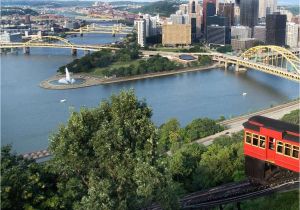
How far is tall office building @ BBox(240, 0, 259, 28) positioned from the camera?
3083 cm

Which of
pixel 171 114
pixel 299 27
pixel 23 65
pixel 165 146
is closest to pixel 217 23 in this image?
pixel 299 27

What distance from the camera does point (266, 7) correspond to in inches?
1454

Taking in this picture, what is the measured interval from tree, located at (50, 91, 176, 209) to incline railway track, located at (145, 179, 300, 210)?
1091 millimetres

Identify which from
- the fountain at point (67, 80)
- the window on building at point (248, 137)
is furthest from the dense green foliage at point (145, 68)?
the window on building at point (248, 137)

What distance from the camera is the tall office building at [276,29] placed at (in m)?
25.4

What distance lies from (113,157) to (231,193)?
176 centimetres

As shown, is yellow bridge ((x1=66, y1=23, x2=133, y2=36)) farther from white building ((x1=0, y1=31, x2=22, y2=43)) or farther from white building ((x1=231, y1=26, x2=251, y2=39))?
white building ((x1=231, y1=26, x2=251, y2=39))

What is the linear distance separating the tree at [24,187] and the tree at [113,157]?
0.10 metres

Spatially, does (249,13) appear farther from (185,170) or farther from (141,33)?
(185,170)

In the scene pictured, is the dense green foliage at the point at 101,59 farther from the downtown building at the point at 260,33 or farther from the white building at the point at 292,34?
the white building at the point at 292,34

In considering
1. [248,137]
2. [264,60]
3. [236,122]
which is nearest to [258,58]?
[264,60]

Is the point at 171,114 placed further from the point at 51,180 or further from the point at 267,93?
the point at 51,180

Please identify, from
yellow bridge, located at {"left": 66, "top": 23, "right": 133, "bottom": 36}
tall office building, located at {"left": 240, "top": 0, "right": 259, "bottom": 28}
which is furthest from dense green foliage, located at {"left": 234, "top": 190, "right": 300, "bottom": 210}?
yellow bridge, located at {"left": 66, "top": 23, "right": 133, "bottom": 36}

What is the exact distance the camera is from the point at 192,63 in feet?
63.2
